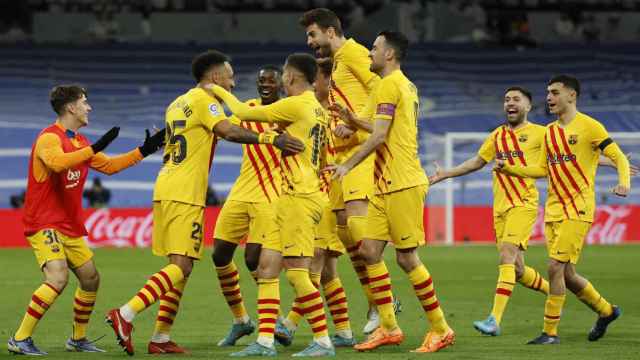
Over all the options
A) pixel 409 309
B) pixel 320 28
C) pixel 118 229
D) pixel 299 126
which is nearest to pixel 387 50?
pixel 320 28

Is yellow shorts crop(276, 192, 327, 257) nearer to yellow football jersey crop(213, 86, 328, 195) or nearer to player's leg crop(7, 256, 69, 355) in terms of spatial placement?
yellow football jersey crop(213, 86, 328, 195)

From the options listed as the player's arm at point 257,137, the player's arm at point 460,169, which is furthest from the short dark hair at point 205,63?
the player's arm at point 460,169

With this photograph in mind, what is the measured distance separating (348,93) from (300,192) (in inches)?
66.1

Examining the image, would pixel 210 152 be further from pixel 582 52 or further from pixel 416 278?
pixel 582 52

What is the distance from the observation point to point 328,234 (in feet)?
36.5

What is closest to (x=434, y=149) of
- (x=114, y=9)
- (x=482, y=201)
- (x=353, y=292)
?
(x=482, y=201)

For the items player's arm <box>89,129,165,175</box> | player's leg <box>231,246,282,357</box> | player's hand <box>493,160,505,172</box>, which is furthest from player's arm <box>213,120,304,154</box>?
player's hand <box>493,160,505,172</box>

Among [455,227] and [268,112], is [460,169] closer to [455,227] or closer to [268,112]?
[268,112]

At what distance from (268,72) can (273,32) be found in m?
25.6

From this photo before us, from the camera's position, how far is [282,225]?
9633 mm

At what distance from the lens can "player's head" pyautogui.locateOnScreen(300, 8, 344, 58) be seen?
1070cm

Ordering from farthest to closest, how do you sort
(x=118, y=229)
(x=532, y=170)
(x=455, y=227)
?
(x=455, y=227) < (x=118, y=229) < (x=532, y=170)

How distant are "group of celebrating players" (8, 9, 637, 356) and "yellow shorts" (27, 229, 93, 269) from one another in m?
0.01

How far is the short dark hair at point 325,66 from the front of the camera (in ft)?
36.8
